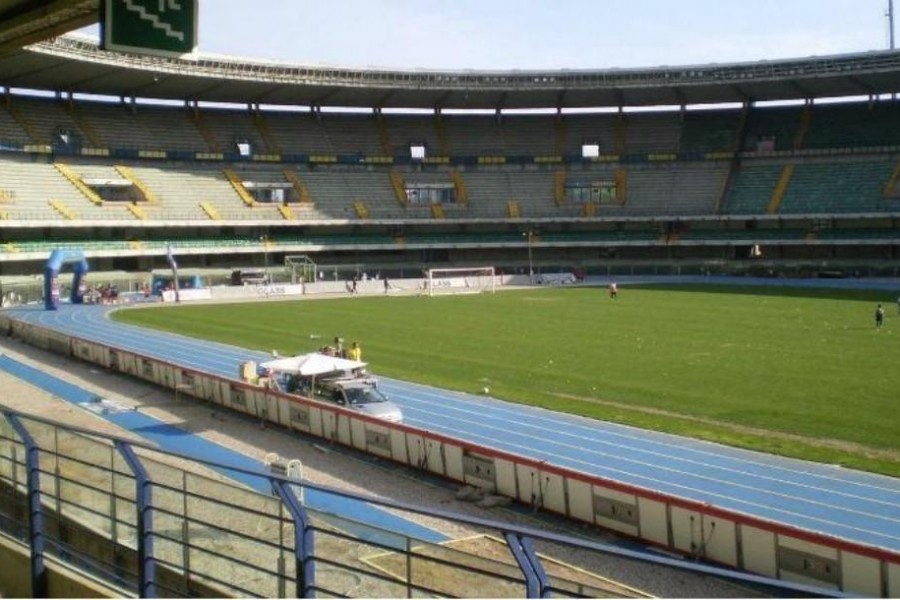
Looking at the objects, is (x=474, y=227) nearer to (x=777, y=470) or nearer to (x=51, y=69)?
(x=51, y=69)

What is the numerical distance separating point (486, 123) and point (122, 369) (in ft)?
185

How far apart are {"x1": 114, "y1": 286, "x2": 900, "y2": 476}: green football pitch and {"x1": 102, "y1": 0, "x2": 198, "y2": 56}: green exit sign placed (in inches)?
493

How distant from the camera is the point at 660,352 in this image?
28.6m

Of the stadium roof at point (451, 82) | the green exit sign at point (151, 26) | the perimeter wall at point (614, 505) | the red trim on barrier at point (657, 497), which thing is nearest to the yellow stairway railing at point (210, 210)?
the stadium roof at point (451, 82)

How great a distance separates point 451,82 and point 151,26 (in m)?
62.9

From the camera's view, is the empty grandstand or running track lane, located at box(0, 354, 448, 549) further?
the empty grandstand

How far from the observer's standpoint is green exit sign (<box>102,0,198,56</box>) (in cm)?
880

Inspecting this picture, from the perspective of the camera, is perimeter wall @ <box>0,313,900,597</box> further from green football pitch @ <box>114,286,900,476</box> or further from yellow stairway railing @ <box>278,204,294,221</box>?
yellow stairway railing @ <box>278,204,294,221</box>

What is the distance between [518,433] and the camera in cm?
1877

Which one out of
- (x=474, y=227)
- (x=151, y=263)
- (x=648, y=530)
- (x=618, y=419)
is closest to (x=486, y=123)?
(x=474, y=227)

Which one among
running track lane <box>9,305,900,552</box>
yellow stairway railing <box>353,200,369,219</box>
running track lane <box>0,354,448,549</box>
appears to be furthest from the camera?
yellow stairway railing <box>353,200,369,219</box>

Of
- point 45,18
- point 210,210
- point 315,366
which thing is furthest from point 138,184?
point 45,18

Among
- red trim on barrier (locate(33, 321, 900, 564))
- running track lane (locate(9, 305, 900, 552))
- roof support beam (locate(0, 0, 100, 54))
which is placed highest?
roof support beam (locate(0, 0, 100, 54))

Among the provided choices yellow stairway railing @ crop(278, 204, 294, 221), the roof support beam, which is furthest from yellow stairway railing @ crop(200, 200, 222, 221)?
the roof support beam
